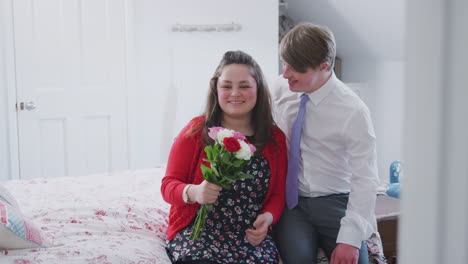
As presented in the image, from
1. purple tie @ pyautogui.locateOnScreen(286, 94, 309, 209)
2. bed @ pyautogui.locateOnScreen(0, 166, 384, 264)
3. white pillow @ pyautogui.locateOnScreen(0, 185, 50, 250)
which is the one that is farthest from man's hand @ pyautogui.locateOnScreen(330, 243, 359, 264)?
white pillow @ pyautogui.locateOnScreen(0, 185, 50, 250)

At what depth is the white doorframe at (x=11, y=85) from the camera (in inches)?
140

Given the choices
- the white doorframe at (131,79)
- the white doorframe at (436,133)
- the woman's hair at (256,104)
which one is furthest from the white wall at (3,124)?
the white doorframe at (436,133)

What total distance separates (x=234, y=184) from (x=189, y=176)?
155mm

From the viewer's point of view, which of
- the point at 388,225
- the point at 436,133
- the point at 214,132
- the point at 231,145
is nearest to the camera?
the point at 436,133

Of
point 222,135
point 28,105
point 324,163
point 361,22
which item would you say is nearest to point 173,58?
point 28,105

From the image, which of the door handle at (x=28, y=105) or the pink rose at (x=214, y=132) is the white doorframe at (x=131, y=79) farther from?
the pink rose at (x=214, y=132)

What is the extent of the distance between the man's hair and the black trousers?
Result: 0.48 metres

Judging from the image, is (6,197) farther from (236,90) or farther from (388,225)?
(388,225)

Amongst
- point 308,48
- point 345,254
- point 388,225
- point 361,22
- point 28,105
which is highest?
point 361,22

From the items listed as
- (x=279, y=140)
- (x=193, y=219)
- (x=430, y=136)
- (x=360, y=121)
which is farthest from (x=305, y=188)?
(x=430, y=136)

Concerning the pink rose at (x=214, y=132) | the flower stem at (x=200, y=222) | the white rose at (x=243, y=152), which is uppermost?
the pink rose at (x=214, y=132)

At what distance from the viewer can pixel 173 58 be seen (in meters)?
3.99

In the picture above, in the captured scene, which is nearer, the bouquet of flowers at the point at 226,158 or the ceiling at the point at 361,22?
the bouquet of flowers at the point at 226,158

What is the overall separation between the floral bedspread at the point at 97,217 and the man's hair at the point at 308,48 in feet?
2.51
